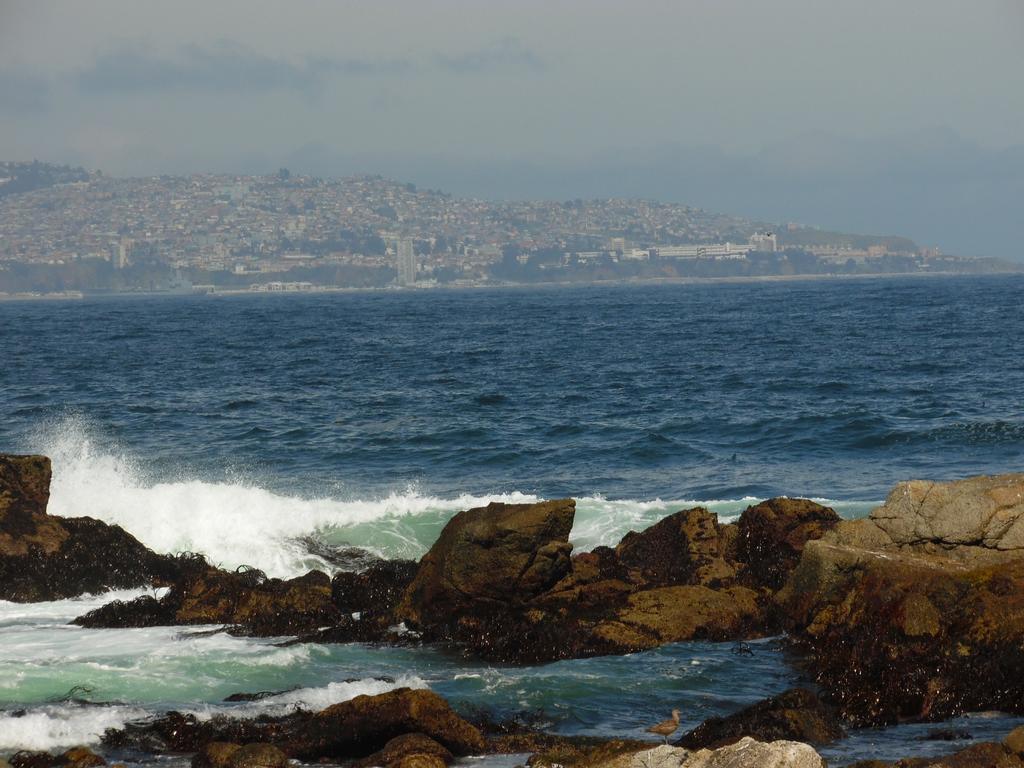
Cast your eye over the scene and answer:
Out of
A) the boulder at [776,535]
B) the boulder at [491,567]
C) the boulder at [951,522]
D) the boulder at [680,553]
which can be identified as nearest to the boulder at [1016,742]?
the boulder at [951,522]

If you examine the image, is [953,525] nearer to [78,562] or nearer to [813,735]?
[813,735]

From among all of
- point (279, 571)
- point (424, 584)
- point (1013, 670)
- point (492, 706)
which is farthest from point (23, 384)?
point (1013, 670)

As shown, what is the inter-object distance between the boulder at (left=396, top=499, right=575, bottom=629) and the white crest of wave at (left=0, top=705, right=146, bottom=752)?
15.1 feet

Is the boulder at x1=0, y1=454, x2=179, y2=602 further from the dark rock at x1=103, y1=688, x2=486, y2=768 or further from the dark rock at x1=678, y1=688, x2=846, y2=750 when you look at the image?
the dark rock at x1=678, y1=688, x2=846, y2=750

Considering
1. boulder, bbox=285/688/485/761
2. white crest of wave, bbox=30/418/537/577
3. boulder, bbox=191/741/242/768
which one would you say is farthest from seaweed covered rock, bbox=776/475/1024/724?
white crest of wave, bbox=30/418/537/577

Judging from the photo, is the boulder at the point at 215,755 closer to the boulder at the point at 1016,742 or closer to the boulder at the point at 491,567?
the boulder at the point at 491,567

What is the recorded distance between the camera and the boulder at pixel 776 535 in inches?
699

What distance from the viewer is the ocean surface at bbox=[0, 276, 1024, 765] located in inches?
562

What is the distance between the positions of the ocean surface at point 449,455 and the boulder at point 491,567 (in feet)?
3.32

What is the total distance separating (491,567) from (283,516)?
852 centimetres

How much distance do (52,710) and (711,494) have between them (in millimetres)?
16379

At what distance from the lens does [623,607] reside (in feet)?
54.2

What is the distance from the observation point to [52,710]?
527 inches

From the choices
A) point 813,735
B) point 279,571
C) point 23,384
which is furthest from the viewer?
point 23,384
